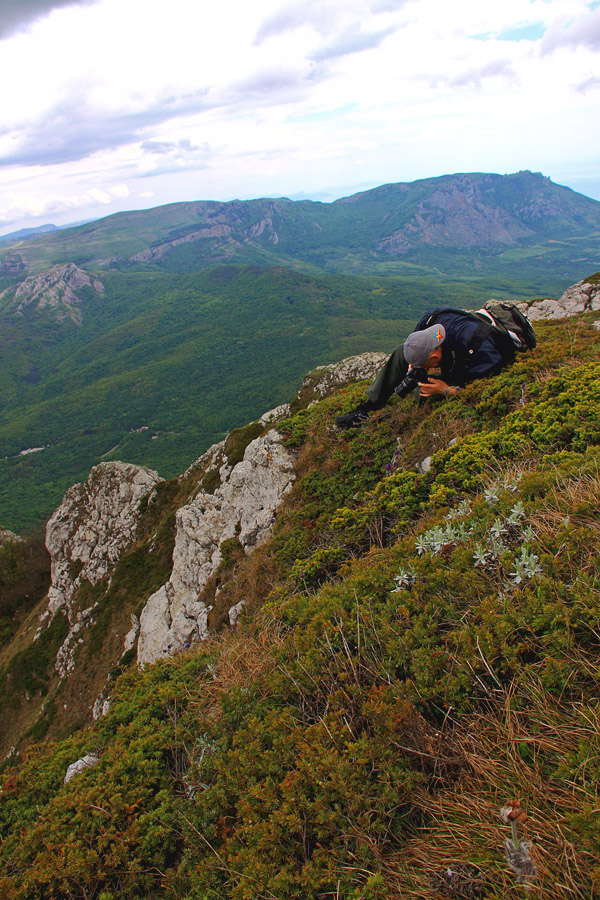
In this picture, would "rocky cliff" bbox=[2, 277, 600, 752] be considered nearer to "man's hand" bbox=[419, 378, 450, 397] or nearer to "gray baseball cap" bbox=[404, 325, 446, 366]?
"man's hand" bbox=[419, 378, 450, 397]

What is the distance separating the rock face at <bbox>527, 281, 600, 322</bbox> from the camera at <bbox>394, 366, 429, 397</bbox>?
14.7 meters

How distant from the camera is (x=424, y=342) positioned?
804cm

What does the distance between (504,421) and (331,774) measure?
558 centimetres

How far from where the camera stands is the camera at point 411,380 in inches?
343

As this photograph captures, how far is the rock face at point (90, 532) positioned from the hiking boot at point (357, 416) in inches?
791

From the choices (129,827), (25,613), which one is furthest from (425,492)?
(25,613)

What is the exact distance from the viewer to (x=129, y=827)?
3434 mm

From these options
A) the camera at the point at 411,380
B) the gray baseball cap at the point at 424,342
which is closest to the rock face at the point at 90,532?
the camera at the point at 411,380

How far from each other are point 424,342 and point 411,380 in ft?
3.70

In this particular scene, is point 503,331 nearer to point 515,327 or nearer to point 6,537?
point 515,327

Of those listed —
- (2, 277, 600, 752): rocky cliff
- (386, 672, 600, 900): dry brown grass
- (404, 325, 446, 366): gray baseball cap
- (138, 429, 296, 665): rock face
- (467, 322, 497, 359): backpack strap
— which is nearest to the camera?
(386, 672, 600, 900): dry brown grass

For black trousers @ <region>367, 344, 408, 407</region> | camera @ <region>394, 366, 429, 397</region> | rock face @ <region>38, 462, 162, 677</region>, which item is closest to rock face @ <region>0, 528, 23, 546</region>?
rock face @ <region>38, 462, 162, 677</region>

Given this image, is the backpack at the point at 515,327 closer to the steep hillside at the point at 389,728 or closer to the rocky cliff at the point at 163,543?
the steep hillside at the point at 389,728

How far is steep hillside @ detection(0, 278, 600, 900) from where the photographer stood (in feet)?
7.67
